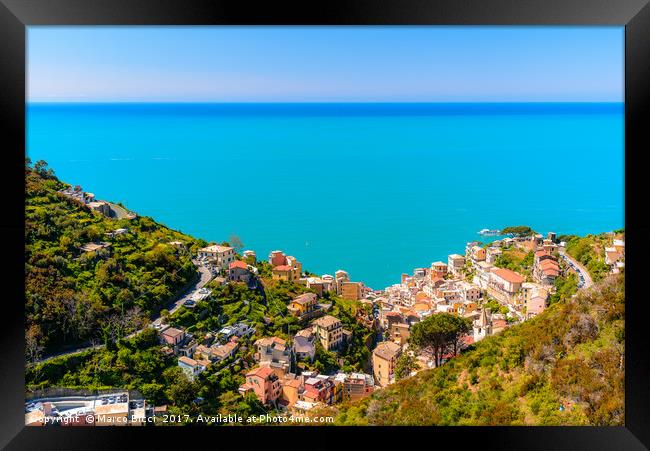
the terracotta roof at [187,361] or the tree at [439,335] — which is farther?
the terracotta roof at [187,361]

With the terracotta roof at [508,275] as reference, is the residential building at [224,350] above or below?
below

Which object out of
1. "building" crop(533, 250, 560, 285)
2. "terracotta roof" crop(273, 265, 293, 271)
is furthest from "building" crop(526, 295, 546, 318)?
"terracotta roof" crop(273, 265, 293, 271)

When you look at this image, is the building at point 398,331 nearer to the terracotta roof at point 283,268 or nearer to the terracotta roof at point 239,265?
the terracotta roof at point 283,268

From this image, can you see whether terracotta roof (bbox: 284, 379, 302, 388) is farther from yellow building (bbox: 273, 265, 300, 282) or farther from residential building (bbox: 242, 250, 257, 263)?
residential building (bbox: 242, 250, 257, 263)

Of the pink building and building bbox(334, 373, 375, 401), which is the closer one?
building bbox(334, 373, 375, 401)

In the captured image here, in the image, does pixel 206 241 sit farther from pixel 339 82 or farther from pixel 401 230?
pixel 339 82

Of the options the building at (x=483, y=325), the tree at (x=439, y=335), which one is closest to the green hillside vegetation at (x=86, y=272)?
the tree at (x=439, y=335)
